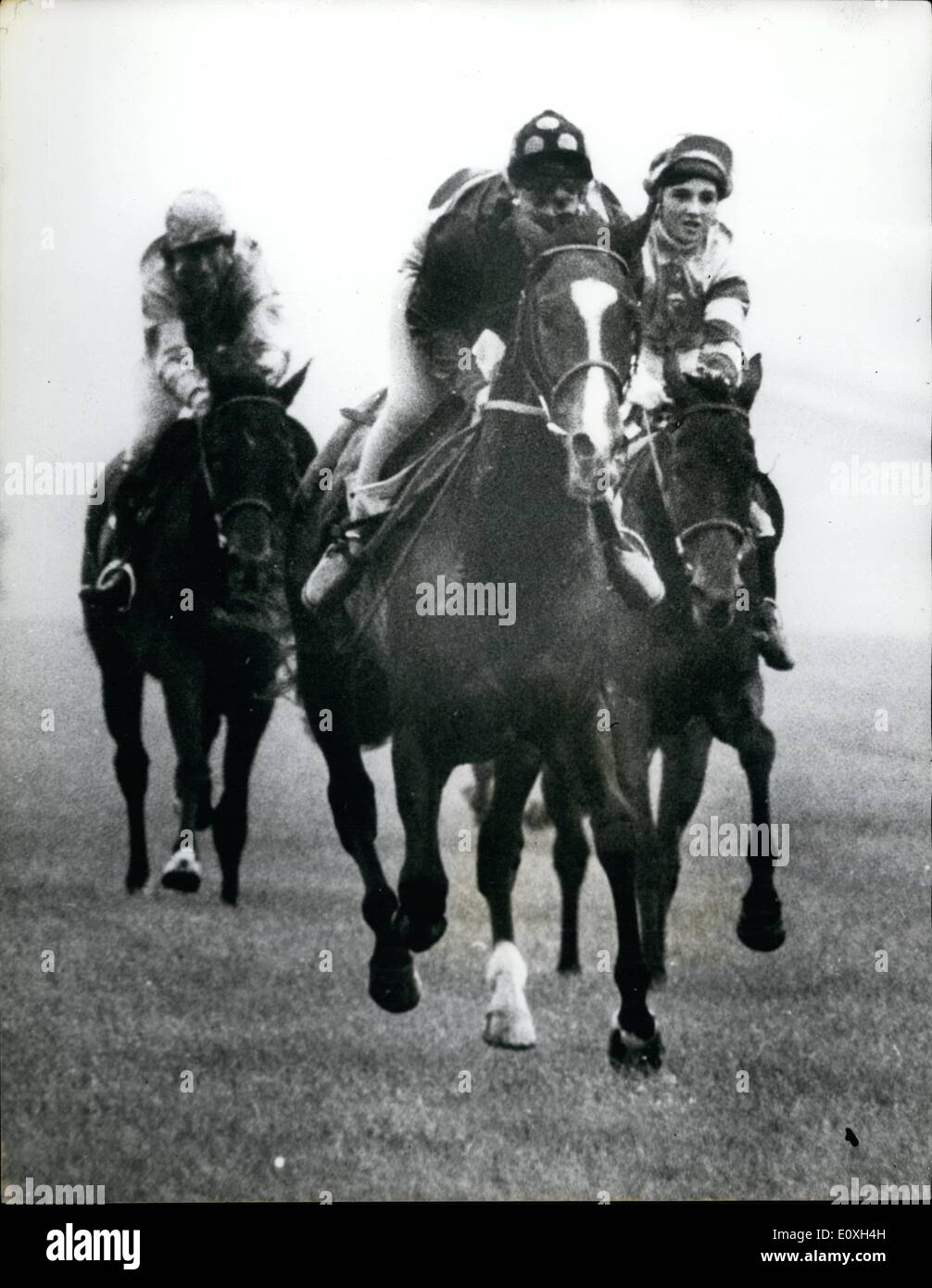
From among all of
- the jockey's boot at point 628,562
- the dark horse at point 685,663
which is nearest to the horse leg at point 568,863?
the dark horse at point 685,663

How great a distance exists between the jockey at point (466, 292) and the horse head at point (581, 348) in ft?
0.33

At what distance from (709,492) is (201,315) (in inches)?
56.4

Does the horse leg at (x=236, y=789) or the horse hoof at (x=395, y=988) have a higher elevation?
the horse leg at (x=236, y=789)

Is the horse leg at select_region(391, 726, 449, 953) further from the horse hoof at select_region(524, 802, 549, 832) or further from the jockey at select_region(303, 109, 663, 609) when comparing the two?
the jockey at select_region(303, 109, 663, 609)

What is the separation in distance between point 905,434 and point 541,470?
43.9 inches

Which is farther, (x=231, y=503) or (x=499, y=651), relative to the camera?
(x=231, y=503)

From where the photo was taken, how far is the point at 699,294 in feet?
11.3

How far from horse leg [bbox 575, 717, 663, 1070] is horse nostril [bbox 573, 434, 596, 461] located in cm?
72

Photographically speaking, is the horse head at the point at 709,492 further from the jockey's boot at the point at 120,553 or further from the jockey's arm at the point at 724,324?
the jockey's boot at the point at 120,553

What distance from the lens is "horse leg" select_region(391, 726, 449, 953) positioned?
3275 millimetres

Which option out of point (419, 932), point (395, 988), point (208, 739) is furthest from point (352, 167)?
point (395, 988)

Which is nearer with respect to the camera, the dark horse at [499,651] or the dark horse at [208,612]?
the dark horse at [499,651]

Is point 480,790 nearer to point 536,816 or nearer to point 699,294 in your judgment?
point 536,816

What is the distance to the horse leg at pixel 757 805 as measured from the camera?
3445mm
